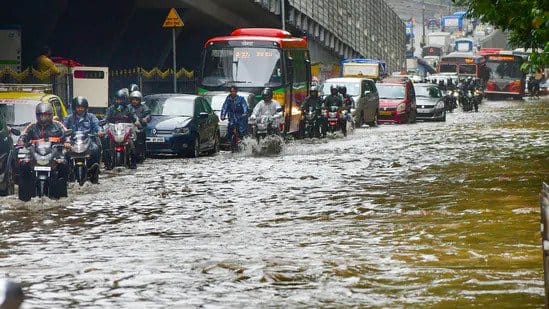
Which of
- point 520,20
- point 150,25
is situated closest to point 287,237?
point 520,20

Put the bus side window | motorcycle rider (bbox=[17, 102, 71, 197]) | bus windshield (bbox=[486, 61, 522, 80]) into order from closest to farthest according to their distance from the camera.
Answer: motorcycle rider (bbox=[17, 102, 71, 197])
the bus side window
bus windshield (bbox=[486, 61, 522, 80])

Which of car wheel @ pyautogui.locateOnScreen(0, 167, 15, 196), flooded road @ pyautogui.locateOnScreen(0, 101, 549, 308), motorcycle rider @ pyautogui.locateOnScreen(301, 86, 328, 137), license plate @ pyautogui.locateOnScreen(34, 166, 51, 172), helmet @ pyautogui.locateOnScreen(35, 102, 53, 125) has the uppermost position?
helmet @ pyautogui.locateOnScreen(35, 102, 53, 125)

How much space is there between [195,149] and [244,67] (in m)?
8.11

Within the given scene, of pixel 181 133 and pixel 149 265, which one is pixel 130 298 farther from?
pixel 181 133

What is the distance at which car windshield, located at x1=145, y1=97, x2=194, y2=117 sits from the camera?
2812 cm

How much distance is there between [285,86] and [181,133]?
337 inches

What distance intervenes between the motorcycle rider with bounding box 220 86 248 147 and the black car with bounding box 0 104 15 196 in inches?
471

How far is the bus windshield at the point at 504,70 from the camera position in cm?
8206

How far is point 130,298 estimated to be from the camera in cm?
957

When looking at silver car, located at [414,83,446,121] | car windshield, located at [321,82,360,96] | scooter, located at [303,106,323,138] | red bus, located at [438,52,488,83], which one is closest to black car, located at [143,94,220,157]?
scooter, located at [303,106,323,138]

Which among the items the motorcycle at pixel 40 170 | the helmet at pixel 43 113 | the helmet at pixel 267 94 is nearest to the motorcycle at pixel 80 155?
the helmet at pixel 43 113

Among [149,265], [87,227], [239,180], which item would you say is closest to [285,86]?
[239,180]

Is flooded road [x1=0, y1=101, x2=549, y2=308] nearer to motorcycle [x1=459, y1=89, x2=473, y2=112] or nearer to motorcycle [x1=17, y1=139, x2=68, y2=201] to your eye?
motorcycle [x1=17, y1=139, x2=68, y2=201]

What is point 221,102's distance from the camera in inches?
1312
